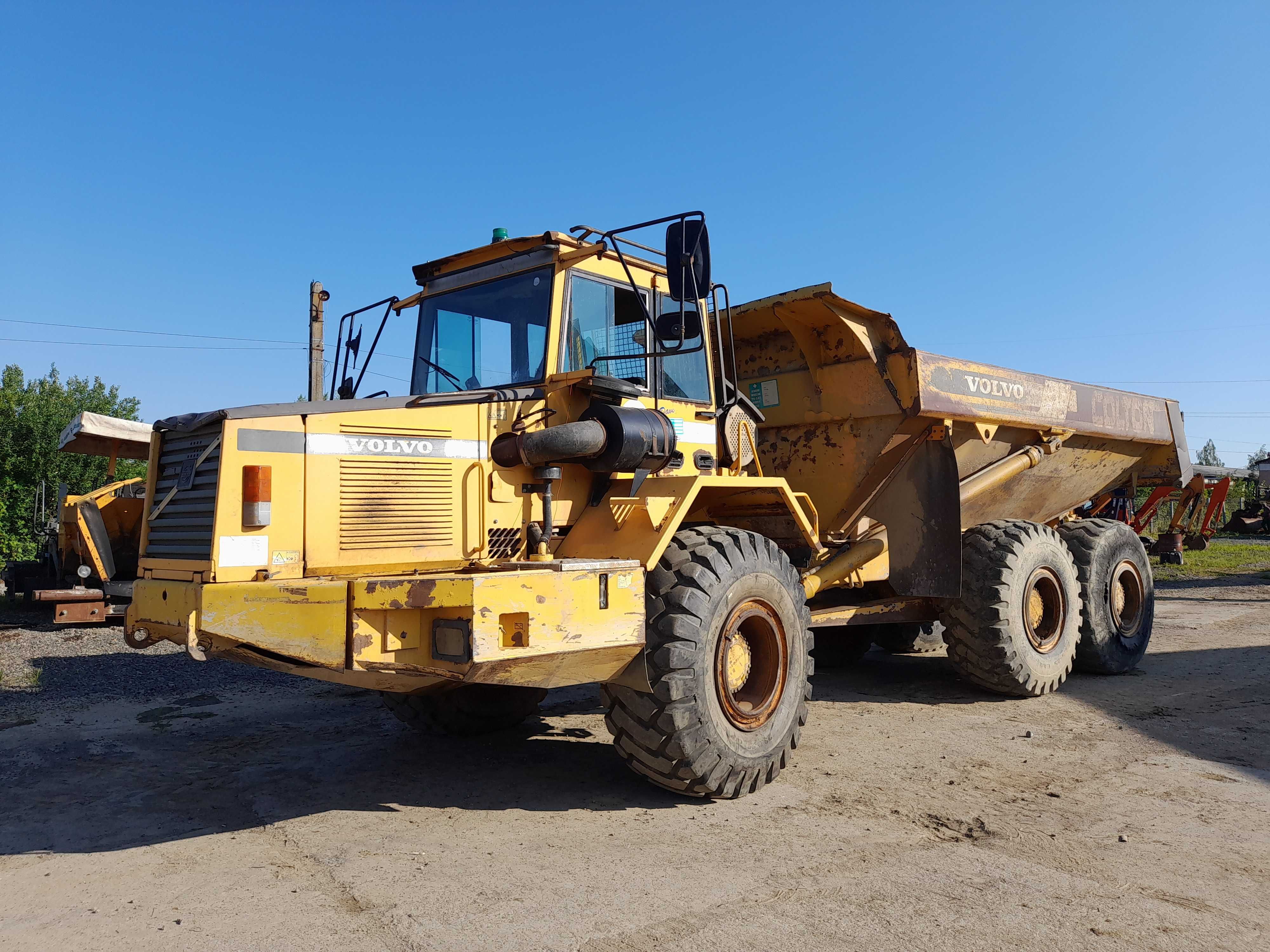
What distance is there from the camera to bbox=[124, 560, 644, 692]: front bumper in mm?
3900

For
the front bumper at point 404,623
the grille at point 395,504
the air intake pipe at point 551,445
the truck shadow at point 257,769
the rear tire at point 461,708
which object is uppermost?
the air intake pipe at point 551,445

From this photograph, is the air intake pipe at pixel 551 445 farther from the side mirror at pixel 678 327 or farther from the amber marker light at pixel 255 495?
the amber marker light at pixel 255 495

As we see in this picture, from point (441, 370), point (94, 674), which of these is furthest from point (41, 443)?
point (441, 370)

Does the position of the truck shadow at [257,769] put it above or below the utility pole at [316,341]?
below

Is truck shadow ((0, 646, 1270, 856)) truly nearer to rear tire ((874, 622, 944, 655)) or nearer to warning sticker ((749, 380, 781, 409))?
rear tire ((874, 622, 944, 655))

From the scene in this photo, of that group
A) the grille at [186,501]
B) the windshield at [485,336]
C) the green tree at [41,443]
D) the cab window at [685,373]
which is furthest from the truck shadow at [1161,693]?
the green tree at [41,443]

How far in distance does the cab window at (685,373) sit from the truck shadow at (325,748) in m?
2.23

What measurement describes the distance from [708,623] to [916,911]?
1701mm

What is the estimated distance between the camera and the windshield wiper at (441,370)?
5.22 m

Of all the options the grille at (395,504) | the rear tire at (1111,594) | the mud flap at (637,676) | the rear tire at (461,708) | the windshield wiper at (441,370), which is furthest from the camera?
the rear tire at (1111,594)

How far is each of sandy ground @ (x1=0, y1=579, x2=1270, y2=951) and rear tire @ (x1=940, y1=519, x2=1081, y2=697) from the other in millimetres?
279

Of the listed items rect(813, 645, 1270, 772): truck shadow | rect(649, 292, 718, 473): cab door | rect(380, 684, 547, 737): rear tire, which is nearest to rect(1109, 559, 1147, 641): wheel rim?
rect(813, 645, 1270, 772): truck shadow

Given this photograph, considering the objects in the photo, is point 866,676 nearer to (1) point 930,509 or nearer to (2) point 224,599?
(1) point 930,509

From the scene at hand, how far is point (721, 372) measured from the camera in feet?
19.2
